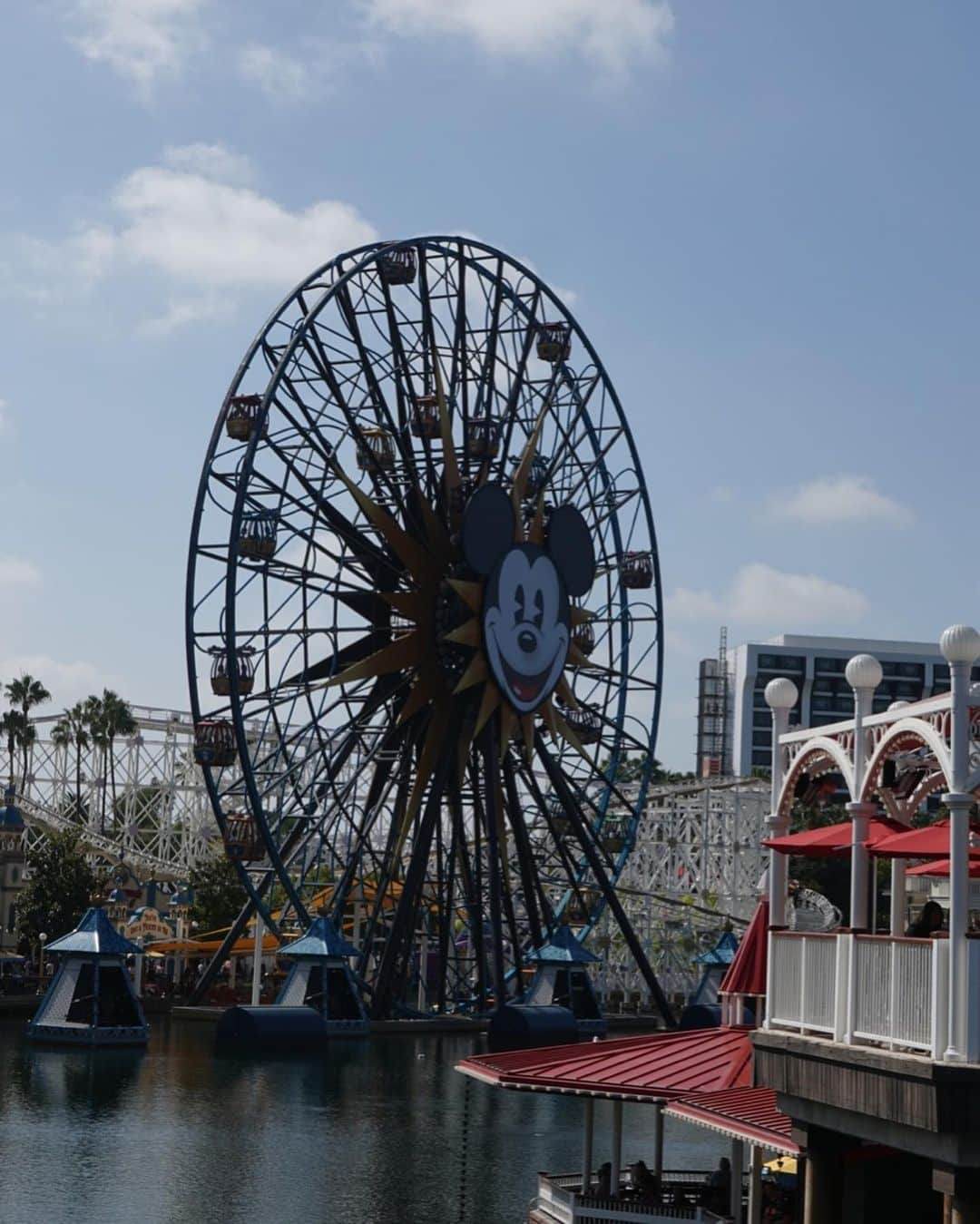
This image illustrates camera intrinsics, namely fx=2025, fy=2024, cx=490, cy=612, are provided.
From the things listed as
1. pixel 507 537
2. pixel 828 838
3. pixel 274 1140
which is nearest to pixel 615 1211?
pixel 828 838

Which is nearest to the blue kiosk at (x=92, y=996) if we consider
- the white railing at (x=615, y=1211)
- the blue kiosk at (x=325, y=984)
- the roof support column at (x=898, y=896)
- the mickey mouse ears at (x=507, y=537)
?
A: the blue kiosk at (x=325, y=984)

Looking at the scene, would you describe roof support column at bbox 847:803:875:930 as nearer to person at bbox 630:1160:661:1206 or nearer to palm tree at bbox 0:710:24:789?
person at bbox 630:1160:661:1206

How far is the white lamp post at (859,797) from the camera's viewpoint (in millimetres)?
18438

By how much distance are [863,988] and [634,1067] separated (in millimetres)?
5870

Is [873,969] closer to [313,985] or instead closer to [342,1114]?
[342,1114]

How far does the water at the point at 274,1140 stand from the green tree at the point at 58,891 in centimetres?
2341

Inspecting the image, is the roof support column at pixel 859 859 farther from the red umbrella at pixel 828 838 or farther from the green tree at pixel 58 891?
the green tree at pixel 58 891

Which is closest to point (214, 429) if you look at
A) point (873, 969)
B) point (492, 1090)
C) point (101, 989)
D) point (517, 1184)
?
point (101, 989)

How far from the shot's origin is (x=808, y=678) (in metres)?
164

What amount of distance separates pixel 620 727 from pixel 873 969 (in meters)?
50.3

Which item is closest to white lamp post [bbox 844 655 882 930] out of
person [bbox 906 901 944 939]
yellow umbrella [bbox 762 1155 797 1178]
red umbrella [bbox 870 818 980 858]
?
red umbrella [bbox 870 818 980 858]

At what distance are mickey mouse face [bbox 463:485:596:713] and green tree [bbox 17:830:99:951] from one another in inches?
917

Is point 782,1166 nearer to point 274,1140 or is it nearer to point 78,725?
point 274,1140

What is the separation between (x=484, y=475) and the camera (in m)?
62.1
